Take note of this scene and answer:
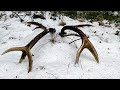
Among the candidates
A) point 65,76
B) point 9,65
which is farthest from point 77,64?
point 9,65

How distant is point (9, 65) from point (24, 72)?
360 millimetres

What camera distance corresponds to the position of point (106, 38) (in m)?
5.98

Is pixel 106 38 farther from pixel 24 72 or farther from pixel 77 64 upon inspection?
pixel 24 72

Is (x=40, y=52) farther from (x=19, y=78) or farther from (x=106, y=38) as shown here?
(x=106, y=38)

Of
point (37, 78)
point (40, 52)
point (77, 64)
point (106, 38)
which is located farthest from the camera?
point (106, 38)

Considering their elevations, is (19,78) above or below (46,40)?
below

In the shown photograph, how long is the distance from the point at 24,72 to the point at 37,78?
29cm

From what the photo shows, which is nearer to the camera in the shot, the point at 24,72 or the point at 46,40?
the point at 24,72

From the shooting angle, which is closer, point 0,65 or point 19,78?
point 19,78

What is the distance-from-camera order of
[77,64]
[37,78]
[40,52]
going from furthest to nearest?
1. [40,52]
2. [77,64]
3. [37,78]

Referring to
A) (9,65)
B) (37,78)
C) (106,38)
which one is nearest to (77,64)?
(37,78)
